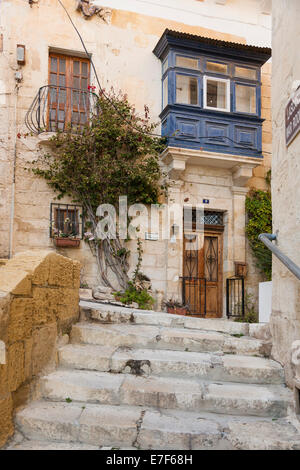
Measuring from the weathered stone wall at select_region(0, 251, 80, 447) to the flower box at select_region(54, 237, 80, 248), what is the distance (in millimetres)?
4374

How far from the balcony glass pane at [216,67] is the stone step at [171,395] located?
7.88 metres

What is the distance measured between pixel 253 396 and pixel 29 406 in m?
1.56

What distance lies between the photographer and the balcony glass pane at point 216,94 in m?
9.20

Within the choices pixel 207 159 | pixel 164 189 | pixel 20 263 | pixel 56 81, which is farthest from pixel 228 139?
pixel 20 263

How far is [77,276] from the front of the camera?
152 inches

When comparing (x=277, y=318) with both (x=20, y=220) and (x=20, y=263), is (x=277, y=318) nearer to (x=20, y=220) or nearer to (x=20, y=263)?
(x=20, y=263)

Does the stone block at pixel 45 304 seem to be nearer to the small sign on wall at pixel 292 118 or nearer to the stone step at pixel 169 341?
the stone step at pixel 169 341

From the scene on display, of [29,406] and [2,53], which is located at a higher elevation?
[2,53]

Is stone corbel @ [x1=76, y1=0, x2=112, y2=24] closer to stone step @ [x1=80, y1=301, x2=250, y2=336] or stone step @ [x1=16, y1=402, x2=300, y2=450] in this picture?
stone step @ [x1=80, y1=301, x2=250, y2=336]

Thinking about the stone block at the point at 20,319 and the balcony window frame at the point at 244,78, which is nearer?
the stone block at the point at 20,319

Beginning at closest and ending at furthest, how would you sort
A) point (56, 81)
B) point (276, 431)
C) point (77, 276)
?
point (276, 431) < point (77, 276) < point (56, 81)

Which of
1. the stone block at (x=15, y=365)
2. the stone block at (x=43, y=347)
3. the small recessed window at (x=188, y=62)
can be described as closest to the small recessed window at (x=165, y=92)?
the small recessed window at (x=188, y=62)

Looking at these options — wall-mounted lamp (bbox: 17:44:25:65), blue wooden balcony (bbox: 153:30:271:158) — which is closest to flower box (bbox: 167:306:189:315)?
blue wooden balcony (bbox: 153:30:271:158)

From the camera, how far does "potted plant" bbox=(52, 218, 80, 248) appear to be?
7961 mm
